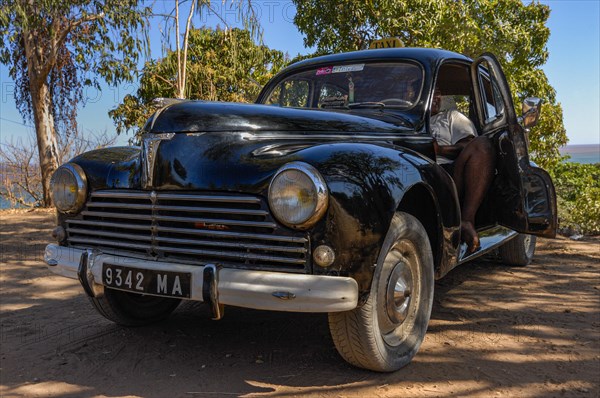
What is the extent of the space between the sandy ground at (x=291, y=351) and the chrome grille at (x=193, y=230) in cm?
64

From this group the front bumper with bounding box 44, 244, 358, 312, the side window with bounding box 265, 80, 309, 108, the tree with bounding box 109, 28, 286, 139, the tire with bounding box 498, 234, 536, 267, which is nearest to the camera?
the front bumper with bounding box 44, 244, 358, 312

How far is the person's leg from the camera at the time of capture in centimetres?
371

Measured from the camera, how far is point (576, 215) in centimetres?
899

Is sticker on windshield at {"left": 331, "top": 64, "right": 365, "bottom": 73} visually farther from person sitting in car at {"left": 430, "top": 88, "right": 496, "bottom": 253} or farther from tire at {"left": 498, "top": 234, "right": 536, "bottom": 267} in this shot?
tire at {"left": 498, "top": 234, "right": 536, "bottom": 267}

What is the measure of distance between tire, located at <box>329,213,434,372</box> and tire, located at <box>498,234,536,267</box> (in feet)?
9.00

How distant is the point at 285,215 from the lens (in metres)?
2.46

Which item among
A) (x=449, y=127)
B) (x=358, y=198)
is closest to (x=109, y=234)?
(x=358, y=198)

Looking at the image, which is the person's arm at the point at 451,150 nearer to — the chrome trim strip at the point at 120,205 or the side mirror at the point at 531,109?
the side mirror at the point at 531,109

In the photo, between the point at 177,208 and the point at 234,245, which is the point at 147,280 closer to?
the point at 177,208

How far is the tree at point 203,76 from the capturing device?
13500 mm

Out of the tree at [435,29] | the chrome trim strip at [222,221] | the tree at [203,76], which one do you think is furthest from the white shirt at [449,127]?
the tree at [203,76]

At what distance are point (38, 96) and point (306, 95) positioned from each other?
1003cm

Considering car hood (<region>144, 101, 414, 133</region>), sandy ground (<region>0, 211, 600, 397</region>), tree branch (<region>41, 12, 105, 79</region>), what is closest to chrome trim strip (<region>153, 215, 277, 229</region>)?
car hood (<region>144, 101, 414, 133</region>)

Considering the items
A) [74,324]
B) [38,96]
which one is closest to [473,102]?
[74,324]
